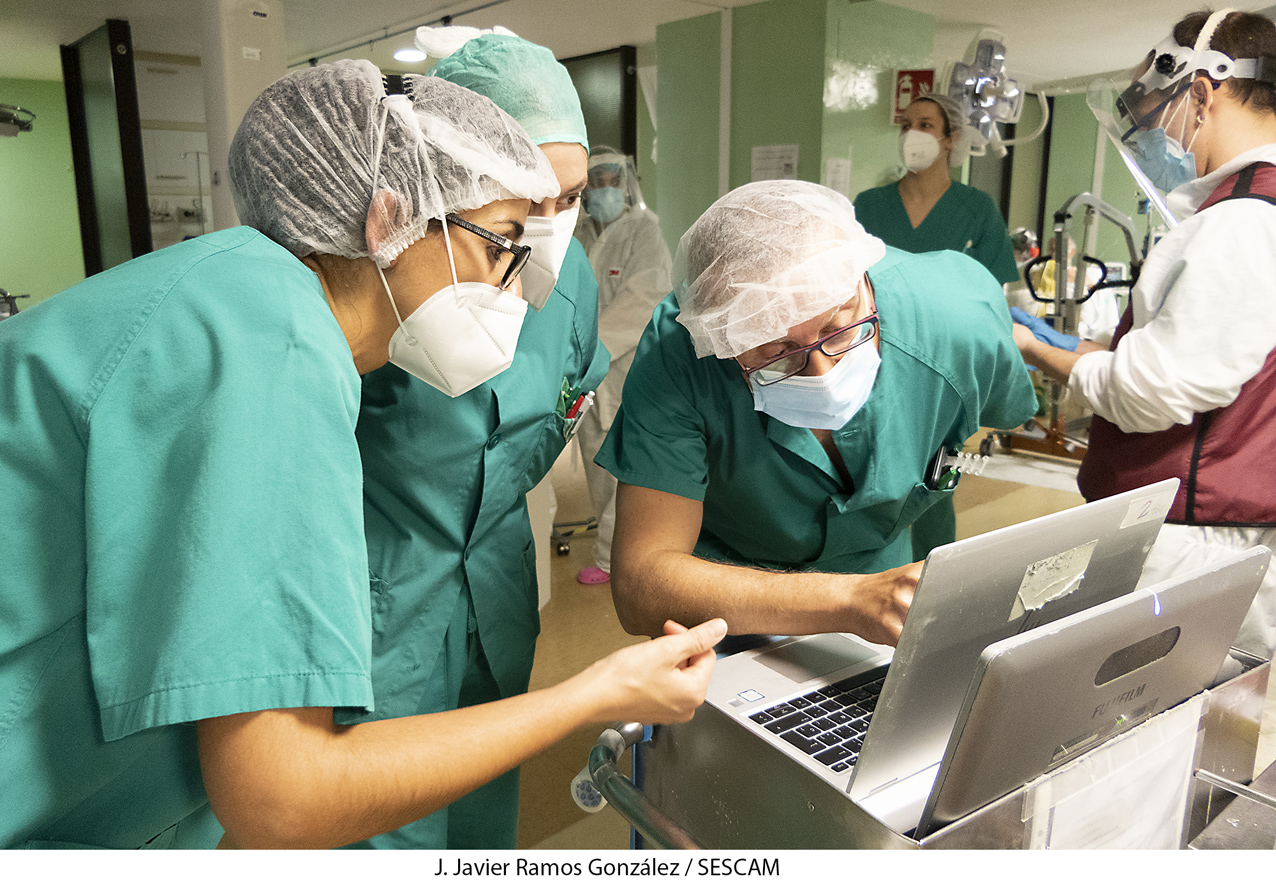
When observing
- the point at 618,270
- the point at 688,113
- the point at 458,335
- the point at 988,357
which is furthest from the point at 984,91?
the point at 458,335

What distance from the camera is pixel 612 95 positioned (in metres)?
5.10

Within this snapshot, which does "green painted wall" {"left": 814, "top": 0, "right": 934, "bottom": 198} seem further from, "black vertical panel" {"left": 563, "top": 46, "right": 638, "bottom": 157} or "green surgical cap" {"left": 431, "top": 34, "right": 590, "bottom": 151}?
"green surgical cap" {"left": 431, "top": 34, "right": 590, "bottom": 151}

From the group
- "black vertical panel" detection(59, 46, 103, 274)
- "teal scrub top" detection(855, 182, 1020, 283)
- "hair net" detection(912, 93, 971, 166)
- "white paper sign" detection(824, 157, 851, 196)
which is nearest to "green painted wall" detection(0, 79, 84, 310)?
"black vertical panel" detection(59, 46, 103, 274)

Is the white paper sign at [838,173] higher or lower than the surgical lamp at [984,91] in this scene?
lower

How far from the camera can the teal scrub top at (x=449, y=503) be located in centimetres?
113

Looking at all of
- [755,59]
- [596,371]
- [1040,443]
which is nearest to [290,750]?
[596,371]

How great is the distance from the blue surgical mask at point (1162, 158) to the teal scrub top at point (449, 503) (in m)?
1.15

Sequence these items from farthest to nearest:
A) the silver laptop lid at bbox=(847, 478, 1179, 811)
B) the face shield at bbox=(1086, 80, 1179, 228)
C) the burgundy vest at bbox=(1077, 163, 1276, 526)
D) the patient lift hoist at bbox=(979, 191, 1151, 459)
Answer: the patient lift hoist at bbox=(979, 191, 1151, 459) < the face shield at bbox=(1086, 80, 1179, 228) < the burgundy vest at bbox=(1077, 163, 1276, 526) < the silver laptop lid at bbox=(847, 478, 1179, 811)

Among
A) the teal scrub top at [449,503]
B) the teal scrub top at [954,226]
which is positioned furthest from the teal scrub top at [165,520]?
the teal scrub top at [954,226]

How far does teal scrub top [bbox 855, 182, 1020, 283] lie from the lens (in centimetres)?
355

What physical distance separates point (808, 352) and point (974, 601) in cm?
47

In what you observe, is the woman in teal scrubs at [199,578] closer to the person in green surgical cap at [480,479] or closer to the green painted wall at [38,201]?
the person in green surgical cap at [480,479]

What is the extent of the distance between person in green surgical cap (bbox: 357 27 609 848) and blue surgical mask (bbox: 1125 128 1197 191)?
104 centimetres
